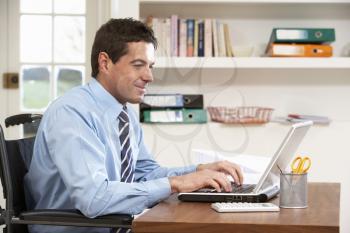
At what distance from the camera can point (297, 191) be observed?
1647mm

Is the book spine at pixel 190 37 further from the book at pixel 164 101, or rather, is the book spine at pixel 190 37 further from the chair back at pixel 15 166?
the chair back at pixel 15 166

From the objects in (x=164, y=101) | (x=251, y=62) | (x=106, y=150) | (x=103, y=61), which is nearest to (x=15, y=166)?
(x=106, y=150)

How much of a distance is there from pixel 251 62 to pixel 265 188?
6.35 ft

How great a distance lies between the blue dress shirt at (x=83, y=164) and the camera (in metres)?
1.69

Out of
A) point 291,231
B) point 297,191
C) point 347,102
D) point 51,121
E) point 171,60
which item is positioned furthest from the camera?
point 347,102

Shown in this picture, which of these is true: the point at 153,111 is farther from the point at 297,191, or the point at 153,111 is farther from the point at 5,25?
the point at 297,191

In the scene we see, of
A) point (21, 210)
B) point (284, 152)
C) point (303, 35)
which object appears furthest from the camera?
point (303, 35)

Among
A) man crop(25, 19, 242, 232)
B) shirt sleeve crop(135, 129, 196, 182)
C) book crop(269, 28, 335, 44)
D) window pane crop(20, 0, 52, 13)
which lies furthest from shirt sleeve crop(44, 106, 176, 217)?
window pane crop(20, 0, 52, 13)

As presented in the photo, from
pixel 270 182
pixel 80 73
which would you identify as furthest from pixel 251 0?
pixel 270 182

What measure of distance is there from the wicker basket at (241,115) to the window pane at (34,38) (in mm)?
1138

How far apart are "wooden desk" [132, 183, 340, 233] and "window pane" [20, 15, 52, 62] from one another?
8.67 ft

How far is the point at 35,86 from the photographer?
4.09 metres

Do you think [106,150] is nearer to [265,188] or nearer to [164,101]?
[265,188]

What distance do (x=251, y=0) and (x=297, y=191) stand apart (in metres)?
2.24
